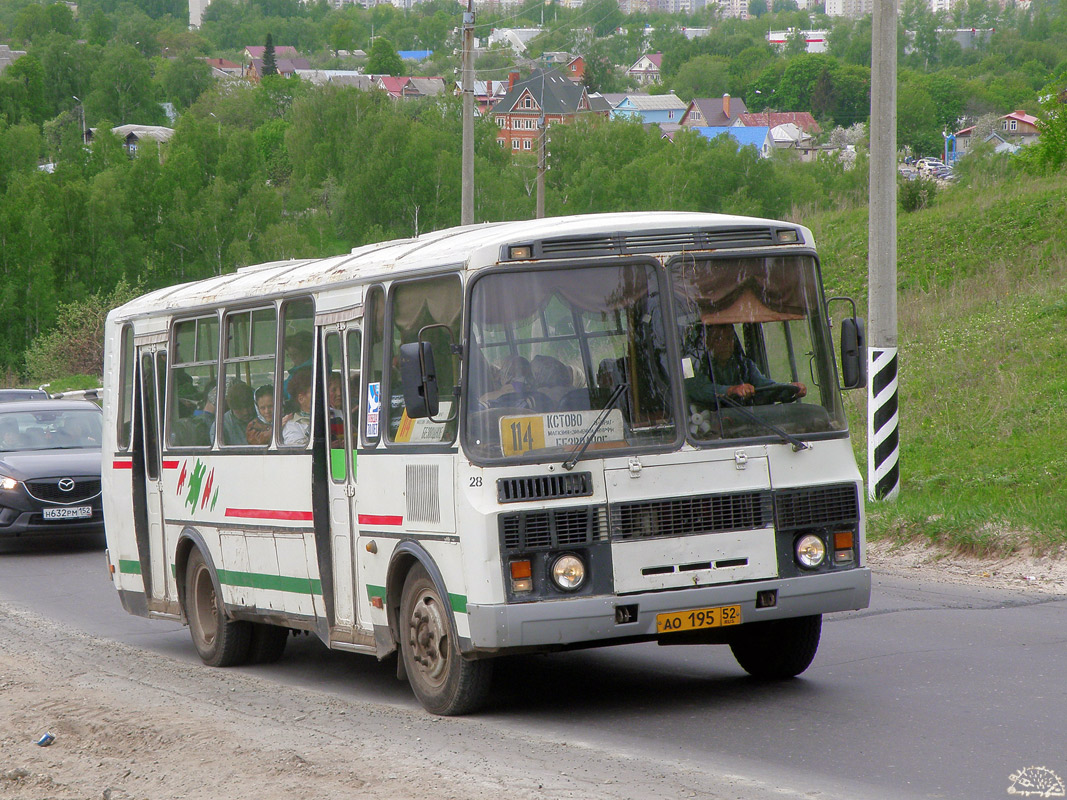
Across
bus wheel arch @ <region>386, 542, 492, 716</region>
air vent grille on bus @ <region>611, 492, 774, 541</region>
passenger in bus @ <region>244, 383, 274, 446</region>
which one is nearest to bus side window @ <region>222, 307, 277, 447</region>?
passenger in bus @ <region>244, 383, 274, 446</region>

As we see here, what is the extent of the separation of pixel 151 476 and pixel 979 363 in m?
13.0

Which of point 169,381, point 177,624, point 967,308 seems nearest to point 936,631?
point 169,381

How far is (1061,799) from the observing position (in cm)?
560

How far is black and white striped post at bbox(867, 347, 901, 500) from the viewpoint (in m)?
15.4

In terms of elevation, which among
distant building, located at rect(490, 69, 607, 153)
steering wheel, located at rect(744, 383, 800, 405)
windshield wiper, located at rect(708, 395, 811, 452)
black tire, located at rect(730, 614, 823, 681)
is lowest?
black tire, located at rect(730, 614, 823, 681)

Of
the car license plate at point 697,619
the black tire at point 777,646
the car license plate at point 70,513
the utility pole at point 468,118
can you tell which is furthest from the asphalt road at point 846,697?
the utility pole at point 468,118

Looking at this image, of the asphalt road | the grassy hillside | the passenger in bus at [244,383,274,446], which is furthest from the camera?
the grassy hillside

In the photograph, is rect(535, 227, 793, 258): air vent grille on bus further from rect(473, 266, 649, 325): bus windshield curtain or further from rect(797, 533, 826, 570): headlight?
rect(797, 533, 826, 570): headlight

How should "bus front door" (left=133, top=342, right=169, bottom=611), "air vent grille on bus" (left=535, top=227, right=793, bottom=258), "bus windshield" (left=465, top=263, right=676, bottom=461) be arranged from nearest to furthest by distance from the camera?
"bus windshield" (left=465, top=263, right=676, bottom=461), "air vent grille on bus" (left=535, top=227, right=793, bottom=258), "bus front door" (left=133, top=342, right=169, bottom=611)

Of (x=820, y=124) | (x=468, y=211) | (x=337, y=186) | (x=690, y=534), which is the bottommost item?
(x=690, y=534)

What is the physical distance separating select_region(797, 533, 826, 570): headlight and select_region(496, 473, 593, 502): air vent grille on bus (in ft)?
4.09

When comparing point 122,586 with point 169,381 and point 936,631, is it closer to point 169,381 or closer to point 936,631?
point 169,381

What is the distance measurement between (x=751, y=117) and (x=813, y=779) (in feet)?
637

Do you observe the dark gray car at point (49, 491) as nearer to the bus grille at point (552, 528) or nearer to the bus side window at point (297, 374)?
the bus side window at point (297, 374)
